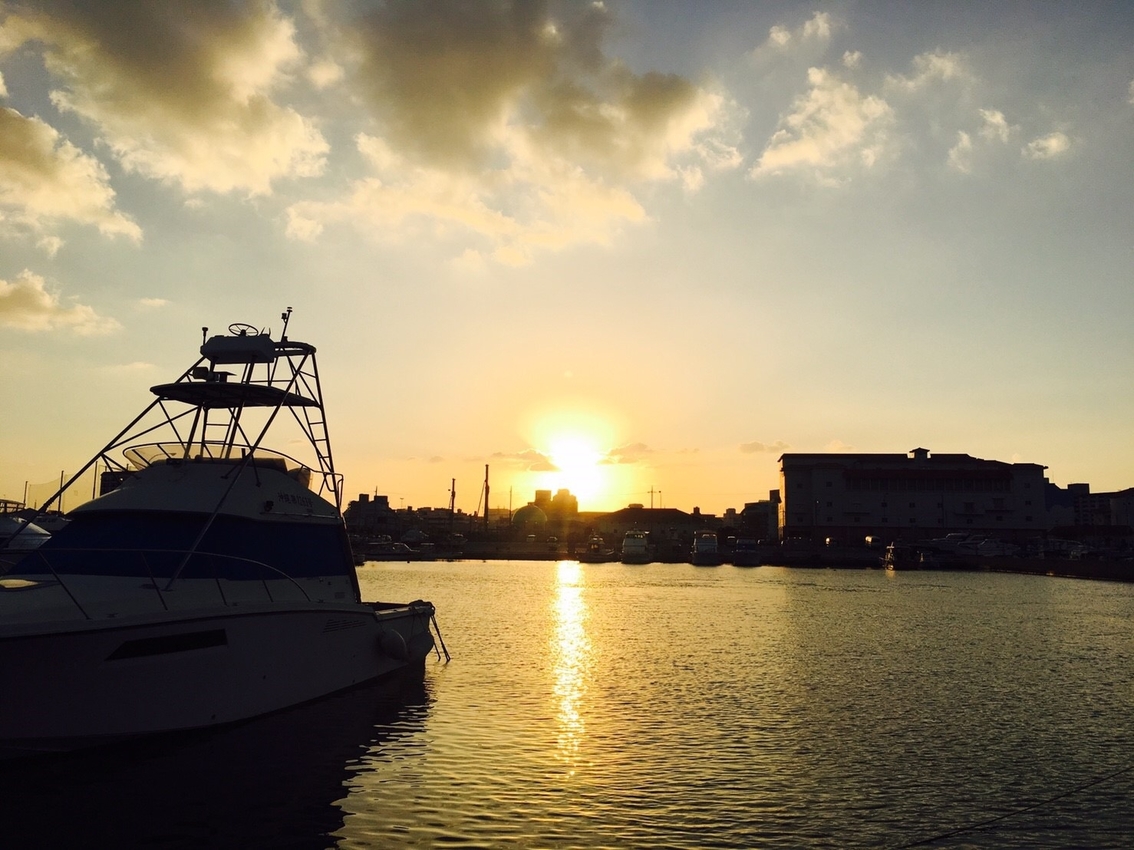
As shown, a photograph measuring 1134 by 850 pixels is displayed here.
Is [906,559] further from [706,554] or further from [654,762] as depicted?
[654,762]

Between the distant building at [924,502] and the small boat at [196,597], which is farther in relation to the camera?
the distant building at [924,502]

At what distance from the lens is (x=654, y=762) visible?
16.1 meters

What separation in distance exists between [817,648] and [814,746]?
52.5 feet

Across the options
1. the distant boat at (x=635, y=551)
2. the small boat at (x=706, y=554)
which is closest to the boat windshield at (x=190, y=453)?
the small boat at (x=706, y=554)

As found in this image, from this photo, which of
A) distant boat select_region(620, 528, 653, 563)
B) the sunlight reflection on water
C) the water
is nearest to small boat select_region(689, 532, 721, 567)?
distant boat select_region(620, 528, 653, 563)

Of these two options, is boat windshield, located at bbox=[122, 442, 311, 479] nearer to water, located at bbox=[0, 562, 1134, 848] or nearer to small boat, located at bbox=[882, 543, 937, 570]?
water, located at bbox=[0, 562, 1134, 848]

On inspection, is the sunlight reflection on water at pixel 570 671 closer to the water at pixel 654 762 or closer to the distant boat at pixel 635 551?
the water at pixel 654 762

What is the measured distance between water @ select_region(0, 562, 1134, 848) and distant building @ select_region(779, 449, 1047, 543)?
11374 cm

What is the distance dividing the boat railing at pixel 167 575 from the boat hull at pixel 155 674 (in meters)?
0.98

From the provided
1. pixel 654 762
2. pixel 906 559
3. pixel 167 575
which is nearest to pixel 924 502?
pixel 906 559

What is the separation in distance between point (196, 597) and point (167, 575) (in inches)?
31.1

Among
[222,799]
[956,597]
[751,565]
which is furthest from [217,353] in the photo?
[751,565]

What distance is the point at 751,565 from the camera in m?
113

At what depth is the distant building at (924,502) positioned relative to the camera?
14088cm
